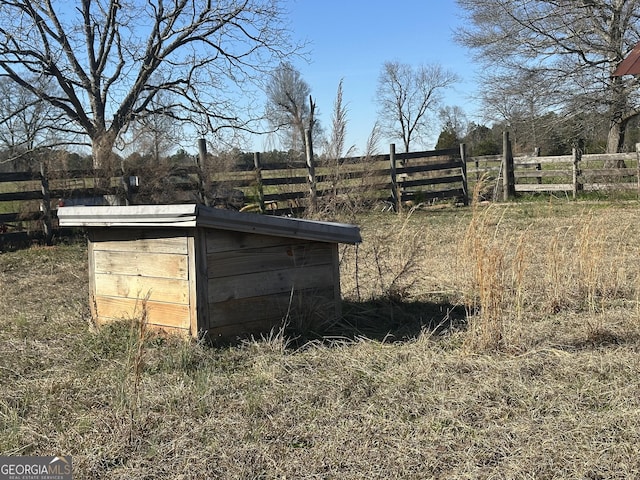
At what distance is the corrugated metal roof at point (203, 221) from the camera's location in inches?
162

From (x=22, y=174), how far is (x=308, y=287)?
8.41m

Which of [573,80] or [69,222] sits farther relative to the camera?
[573,80]

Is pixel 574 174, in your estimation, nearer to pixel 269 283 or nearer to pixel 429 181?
pixel 429 181

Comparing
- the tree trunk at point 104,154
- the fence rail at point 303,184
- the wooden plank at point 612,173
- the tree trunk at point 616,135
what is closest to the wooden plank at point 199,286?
the fence rail at point 303,184

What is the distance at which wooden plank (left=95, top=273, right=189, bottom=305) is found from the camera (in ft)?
14.4

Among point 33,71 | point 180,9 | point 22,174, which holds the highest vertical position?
point 180,9

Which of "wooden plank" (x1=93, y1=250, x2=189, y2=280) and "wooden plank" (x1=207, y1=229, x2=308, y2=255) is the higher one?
"wooden plank" (x1=207, y1=229, x2=308, y2=255)

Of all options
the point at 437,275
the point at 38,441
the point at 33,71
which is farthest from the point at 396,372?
the point at 33,71

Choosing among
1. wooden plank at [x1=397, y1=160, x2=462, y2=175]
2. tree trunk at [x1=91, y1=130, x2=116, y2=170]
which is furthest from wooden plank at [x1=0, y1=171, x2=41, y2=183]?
wooden plank at [x1=397, y1=160, x2=462, y2=175]

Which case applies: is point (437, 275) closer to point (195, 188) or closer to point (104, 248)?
point (104, 248)

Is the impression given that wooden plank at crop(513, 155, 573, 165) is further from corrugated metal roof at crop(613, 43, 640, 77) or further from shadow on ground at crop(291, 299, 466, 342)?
shadow on ground at crop(291, 299, 466, 342)

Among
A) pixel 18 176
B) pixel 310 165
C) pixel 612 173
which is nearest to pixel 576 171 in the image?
pixel 612 173

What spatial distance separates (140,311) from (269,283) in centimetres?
98

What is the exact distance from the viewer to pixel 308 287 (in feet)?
15.7
